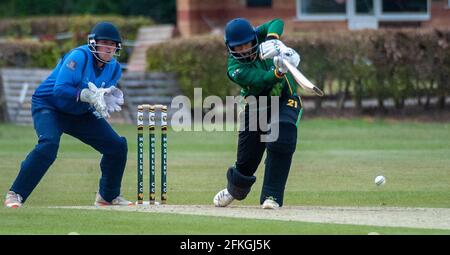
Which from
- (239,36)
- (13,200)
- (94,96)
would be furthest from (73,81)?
(239,36)

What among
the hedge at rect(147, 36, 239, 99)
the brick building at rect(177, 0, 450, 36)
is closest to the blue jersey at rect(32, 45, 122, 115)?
the hedge at rect(147, 36, 239, 99)

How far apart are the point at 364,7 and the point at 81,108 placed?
19.8 metres

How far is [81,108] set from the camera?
467 inches

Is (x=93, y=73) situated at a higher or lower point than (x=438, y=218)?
higher

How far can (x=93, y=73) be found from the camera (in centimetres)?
1188

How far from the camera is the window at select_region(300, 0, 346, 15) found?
30781 mm

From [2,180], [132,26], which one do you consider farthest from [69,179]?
[132,26]

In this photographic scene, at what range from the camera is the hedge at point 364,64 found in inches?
950

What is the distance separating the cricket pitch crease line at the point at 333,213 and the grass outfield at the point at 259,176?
0.40 m

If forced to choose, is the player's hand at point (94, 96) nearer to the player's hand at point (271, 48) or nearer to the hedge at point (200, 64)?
the player's hand at point (271, 48)

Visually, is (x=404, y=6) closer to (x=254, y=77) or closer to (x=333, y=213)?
(x=333, y=213)

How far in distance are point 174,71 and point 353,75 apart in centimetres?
430
